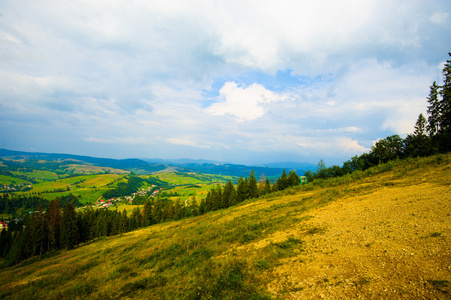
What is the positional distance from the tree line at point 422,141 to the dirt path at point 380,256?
47.0 metres

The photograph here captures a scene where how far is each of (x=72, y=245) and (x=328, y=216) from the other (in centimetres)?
7479

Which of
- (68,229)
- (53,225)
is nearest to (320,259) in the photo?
(68,229)

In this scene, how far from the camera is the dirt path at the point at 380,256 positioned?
23.2 ft

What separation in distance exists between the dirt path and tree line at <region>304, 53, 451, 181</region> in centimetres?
4696

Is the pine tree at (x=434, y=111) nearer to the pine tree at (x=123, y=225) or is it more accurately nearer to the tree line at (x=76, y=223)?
the tree line at (x=76, y=223)

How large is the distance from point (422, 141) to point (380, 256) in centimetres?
7439

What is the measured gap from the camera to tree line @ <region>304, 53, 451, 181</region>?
43856 mm

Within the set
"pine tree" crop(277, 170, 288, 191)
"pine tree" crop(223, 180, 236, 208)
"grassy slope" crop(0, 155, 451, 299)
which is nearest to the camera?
"grassy slope" crop(0, 155, 451, 299)

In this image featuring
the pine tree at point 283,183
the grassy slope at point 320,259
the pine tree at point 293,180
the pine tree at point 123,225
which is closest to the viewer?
the grassy slope at point 320,259

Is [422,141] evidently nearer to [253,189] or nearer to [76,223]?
[253,189]

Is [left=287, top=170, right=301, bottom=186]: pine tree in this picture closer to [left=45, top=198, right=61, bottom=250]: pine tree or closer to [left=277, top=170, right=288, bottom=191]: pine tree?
[left=277, top=170, right=288, bottom=191]: pine tree

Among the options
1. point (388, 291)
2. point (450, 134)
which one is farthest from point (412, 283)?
point (450, 134)

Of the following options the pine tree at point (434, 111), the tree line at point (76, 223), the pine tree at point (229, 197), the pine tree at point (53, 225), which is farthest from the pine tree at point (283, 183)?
the pine tree at point (53, 225)

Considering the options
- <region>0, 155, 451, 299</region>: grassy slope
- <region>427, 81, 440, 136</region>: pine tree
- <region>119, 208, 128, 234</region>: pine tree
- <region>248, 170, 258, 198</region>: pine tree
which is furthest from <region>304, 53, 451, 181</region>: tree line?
<region>119, 208, 128, 234</region>: pine tree
